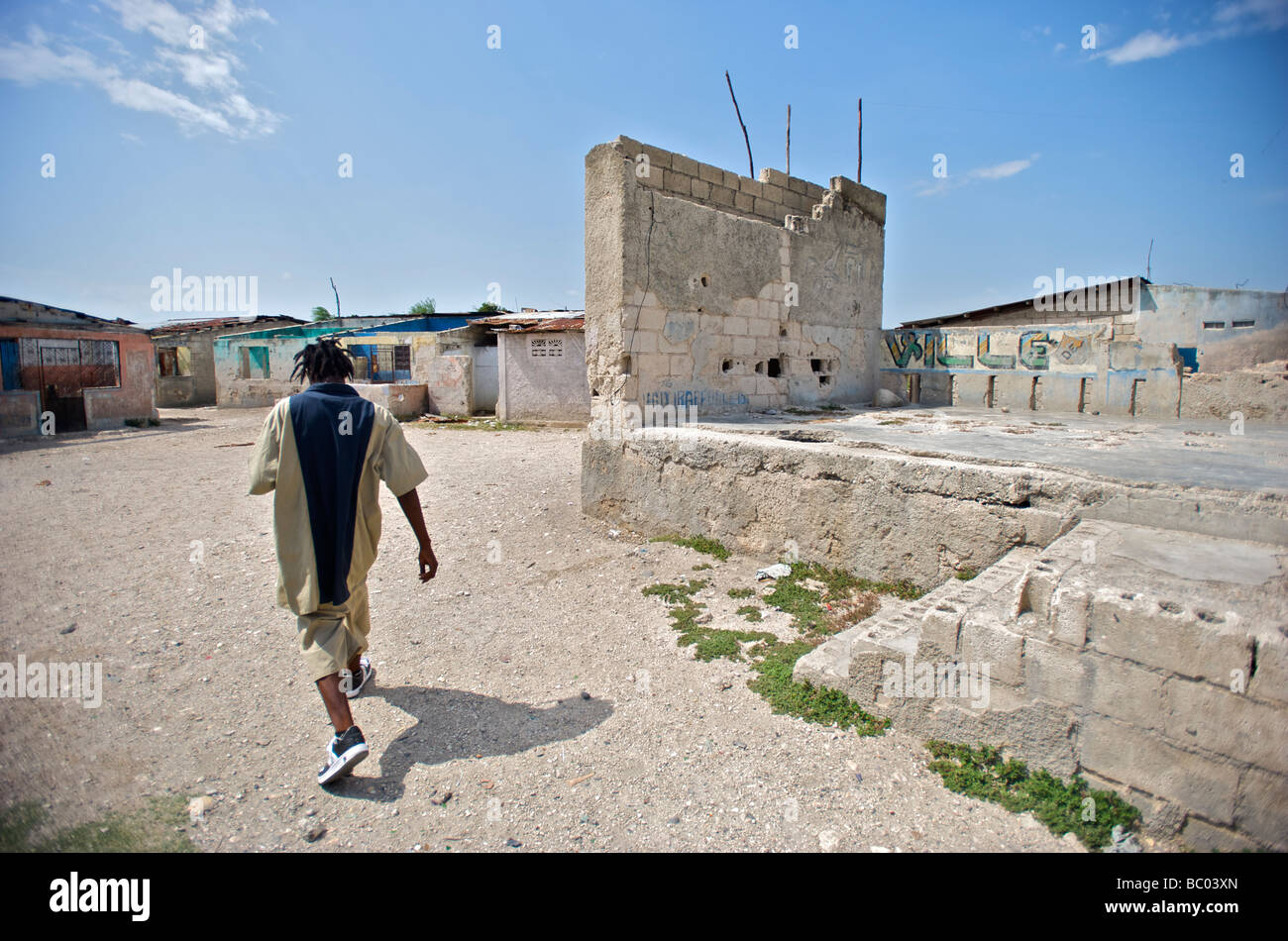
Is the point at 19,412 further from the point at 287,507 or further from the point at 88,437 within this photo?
the point at 287,507

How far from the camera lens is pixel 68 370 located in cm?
1530

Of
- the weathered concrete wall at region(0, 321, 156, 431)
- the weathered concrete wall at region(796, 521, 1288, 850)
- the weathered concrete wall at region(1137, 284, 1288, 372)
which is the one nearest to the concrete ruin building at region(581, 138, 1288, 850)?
the weathered concrete wall at region(796, 521, 1288, 850)

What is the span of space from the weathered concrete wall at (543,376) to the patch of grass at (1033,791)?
1393 cm

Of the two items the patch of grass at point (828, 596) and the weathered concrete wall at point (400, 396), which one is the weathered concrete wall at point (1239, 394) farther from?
the weathered concrete wall at point (400, 396)

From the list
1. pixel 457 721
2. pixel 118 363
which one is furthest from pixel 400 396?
pixel 457 721

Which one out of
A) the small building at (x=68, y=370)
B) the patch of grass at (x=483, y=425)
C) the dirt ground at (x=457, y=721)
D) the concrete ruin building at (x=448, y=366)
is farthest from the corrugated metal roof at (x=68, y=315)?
the dirt ground at (x=457, y=721)

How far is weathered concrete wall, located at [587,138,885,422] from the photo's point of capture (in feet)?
20.2

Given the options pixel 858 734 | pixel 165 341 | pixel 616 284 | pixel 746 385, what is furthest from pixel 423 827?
pixel 165 341

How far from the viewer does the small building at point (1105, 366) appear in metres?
7.44

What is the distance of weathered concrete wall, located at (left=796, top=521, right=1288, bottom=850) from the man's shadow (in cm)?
134

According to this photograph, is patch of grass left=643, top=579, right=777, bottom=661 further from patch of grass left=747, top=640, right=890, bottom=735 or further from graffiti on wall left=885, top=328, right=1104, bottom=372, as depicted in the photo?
graffiti on wall left=885, top=328, right=1104, bottom=372

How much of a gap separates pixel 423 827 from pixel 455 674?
1.25 metres
